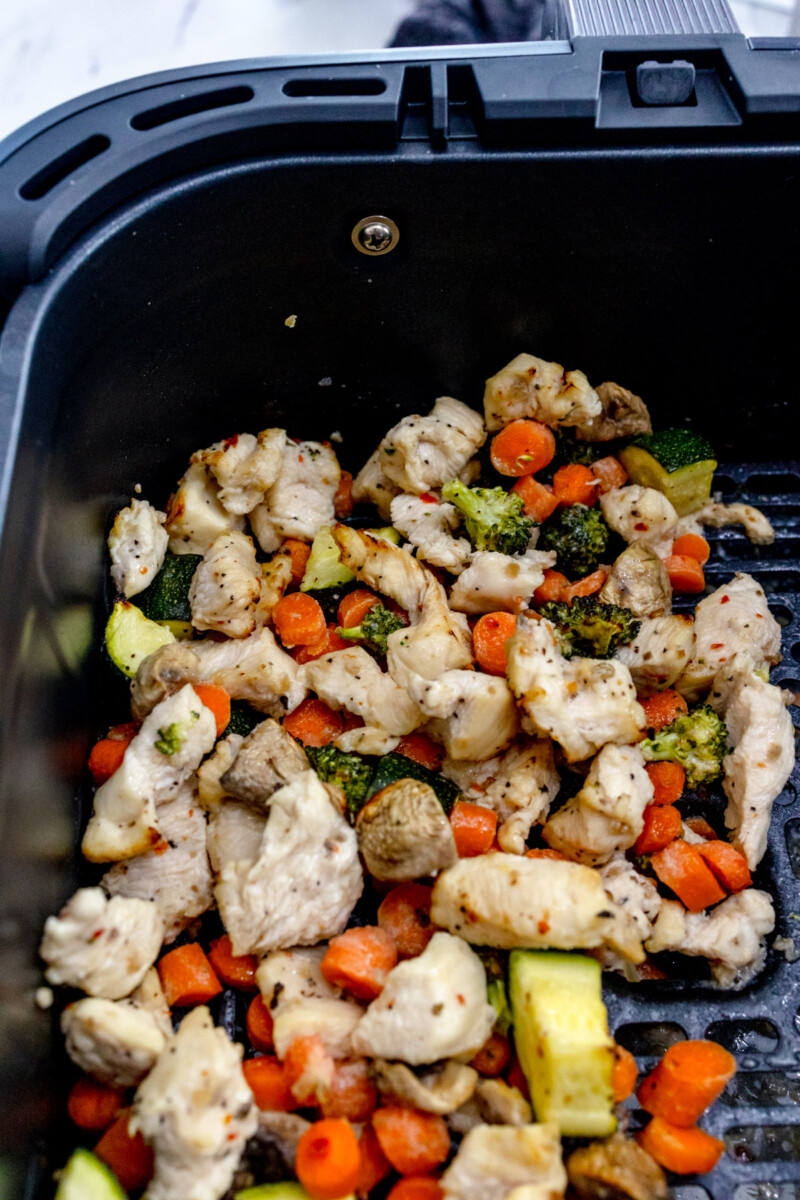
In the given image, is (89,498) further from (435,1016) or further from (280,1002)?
(435,1016)

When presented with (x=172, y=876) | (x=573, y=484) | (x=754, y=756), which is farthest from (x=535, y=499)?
(x=172, y=876)

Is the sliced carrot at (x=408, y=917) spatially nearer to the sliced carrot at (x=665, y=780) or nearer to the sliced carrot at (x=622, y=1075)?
the sliced carrot at (x=622, y=1075)

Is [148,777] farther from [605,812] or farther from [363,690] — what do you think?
[605,812]

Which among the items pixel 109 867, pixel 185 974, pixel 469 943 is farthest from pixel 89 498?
pixel 469 943

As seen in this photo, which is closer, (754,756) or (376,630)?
(754,756)

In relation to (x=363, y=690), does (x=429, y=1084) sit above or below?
below

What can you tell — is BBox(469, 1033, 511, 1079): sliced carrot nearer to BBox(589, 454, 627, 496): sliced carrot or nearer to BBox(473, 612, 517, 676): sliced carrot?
BBox(473, 612, 517, 676): sliced carrot
